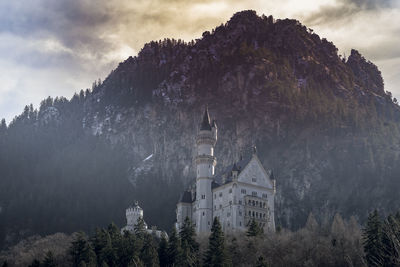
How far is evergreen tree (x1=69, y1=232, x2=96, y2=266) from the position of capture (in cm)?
8075

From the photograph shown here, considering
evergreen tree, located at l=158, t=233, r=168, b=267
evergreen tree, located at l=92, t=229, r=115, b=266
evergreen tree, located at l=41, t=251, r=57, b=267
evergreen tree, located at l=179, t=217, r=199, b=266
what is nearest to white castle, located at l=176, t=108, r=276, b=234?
evergreen tree, located at l=179, t=217, r=199, b=266

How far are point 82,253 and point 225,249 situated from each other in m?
17.6

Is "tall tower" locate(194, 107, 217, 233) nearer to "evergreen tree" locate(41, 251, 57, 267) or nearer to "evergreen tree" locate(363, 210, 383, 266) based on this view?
"evergreen tree" locate(41, 251, 57, 267)

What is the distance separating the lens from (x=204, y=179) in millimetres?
112750

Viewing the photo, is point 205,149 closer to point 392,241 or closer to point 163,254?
point 163,254

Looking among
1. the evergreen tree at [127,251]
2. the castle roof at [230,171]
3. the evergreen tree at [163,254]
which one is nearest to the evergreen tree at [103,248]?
the evergreen tree at [127,251]

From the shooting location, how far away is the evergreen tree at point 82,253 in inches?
3179

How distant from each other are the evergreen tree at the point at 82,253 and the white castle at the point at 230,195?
2522cm

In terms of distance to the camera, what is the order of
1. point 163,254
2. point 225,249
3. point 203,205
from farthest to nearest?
point 203,205
point 163,254
point 225,249

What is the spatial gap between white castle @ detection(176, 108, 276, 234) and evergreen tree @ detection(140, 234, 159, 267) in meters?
22.2

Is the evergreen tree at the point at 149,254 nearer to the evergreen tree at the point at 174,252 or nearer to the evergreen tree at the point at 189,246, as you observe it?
the evergreen tree at the point at 174,252

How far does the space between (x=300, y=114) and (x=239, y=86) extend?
21240mm

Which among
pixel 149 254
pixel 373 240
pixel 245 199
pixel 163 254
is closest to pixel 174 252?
pixel 163 254

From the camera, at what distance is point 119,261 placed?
81.7 meters
